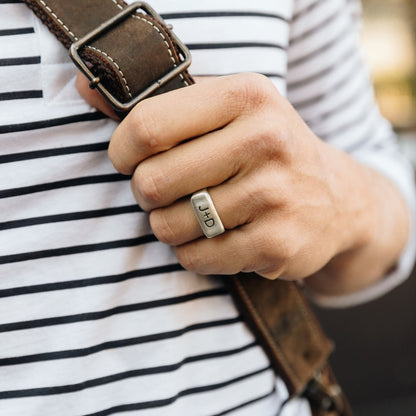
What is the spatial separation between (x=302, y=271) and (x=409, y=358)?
2543 millimetres

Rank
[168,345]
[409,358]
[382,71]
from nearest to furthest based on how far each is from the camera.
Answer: [168,345], [409,358], [382,71]

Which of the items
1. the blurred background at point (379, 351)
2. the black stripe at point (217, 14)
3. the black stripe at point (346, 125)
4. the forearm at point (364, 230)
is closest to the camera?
the black stripe at point (217, 14)

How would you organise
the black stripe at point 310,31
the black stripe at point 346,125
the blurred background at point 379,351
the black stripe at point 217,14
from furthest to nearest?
the blurred background at point 379,351
the black stripe at point 346,125
the black stripe at point 310,31
the black stripe at point 217,14

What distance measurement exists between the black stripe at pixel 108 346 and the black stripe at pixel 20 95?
0.98ft

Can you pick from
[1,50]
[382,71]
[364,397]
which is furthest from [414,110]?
[1,50]

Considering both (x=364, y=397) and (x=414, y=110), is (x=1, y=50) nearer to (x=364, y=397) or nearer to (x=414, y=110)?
(x=364, y=397)

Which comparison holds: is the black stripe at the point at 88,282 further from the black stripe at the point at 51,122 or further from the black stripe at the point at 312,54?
the black stripe at the point at 312,54

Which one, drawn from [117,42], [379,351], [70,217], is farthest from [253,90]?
[379,351]

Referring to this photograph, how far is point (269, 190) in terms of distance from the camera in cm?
62

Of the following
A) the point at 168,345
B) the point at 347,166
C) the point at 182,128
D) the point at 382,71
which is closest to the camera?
the point at 182,128

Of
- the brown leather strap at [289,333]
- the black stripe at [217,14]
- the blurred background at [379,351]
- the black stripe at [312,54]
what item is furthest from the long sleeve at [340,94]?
the blurred background at [379,351]

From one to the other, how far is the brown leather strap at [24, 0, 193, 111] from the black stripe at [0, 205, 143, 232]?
0.13 metres

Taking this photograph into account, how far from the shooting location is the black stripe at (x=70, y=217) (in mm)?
604

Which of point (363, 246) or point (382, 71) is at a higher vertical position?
point (363, 246)
